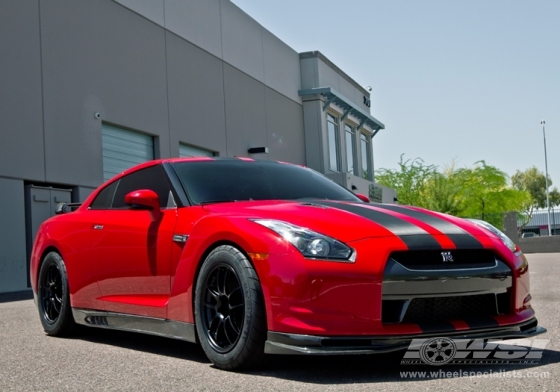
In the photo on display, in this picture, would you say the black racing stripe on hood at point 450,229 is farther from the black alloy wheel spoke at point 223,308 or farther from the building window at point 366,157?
the building window at point 366,157

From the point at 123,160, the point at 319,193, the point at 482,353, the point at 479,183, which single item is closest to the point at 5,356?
the point at 319,193

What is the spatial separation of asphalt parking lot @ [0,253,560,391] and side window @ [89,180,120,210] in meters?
1.10

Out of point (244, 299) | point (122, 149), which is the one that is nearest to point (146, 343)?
point (244, 299)

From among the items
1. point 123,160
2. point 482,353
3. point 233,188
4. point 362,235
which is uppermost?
point 123,160

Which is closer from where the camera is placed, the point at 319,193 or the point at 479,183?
the point at 319,193

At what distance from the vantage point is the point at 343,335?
169 inches

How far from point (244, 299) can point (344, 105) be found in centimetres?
3921

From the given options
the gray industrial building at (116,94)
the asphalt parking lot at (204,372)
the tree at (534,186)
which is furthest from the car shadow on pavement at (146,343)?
the tree at (534,186)

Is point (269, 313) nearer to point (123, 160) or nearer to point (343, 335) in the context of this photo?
point (343, 335)

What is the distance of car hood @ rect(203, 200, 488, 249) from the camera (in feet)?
14.8

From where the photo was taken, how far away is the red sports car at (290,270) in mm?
4297

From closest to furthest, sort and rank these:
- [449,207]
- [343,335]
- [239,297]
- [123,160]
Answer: [343,335] → [239,297] → [123,160] → [449,207]

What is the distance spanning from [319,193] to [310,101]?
33.1 meters

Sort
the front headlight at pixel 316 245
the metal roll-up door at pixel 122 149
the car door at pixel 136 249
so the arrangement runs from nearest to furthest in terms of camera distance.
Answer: the front headlight at pixel 316 245 < the car door at pixel 136 249 < the metal roll-up door at pixel 122 149
